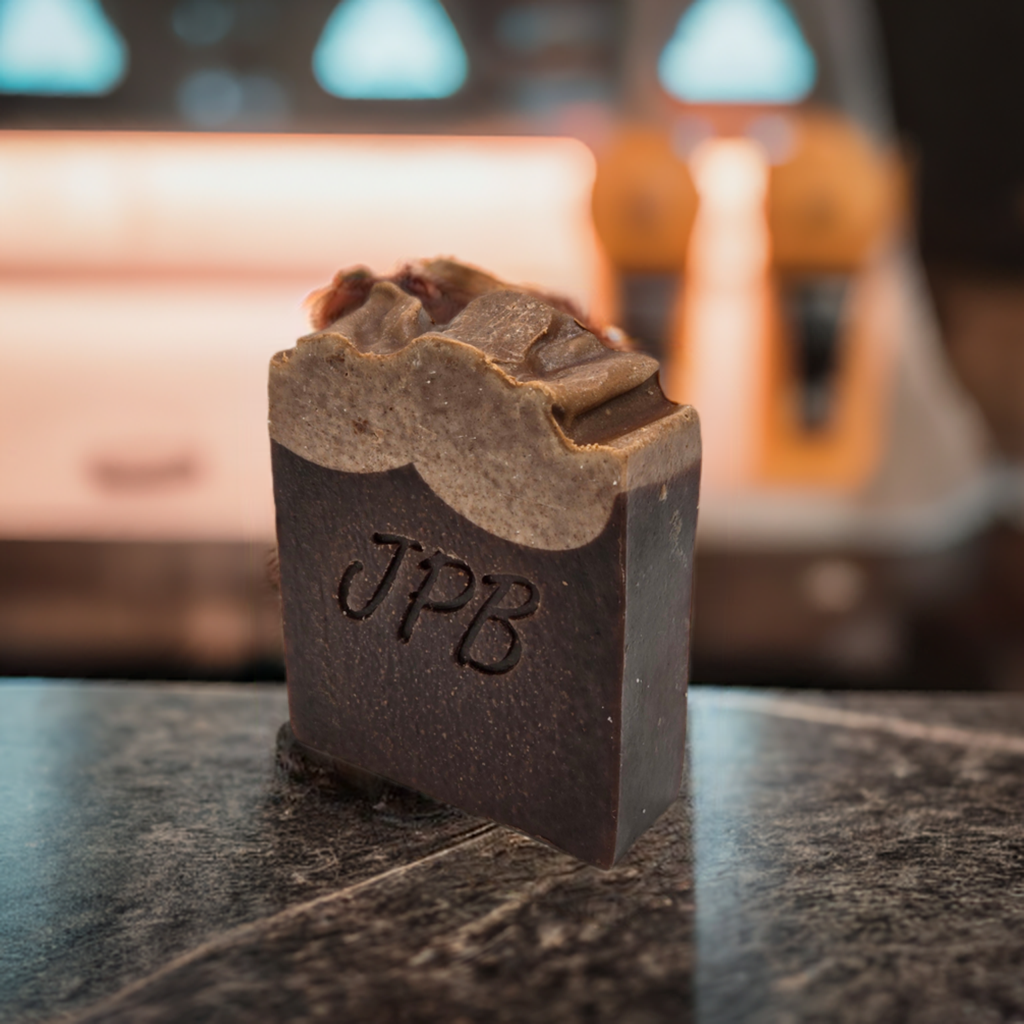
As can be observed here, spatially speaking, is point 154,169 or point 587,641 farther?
point 154,169

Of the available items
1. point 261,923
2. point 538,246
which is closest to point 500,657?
point 261,923

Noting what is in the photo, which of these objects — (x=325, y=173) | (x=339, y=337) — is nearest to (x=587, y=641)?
(x=339, y=337)

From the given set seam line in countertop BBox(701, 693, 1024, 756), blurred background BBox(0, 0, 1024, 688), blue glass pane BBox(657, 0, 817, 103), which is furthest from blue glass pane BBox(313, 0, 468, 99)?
seam line in countertop BBox(701, 693, 1024, 756)

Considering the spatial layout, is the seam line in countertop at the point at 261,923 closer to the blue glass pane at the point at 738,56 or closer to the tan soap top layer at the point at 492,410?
the tan soap top layer at the point at 492,410

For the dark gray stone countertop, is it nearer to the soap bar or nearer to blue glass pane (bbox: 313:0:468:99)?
the soap bar

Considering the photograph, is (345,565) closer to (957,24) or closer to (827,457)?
(827,457)

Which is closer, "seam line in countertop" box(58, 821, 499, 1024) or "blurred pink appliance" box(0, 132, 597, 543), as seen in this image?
"seam line in countertop" box(58, 821, 499, 1024)

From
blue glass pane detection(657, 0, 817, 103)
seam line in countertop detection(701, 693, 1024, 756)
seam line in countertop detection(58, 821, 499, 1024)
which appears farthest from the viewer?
blue glass pane detection(657, 0, 817, 103)

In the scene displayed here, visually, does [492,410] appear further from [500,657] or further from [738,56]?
[738,56]
